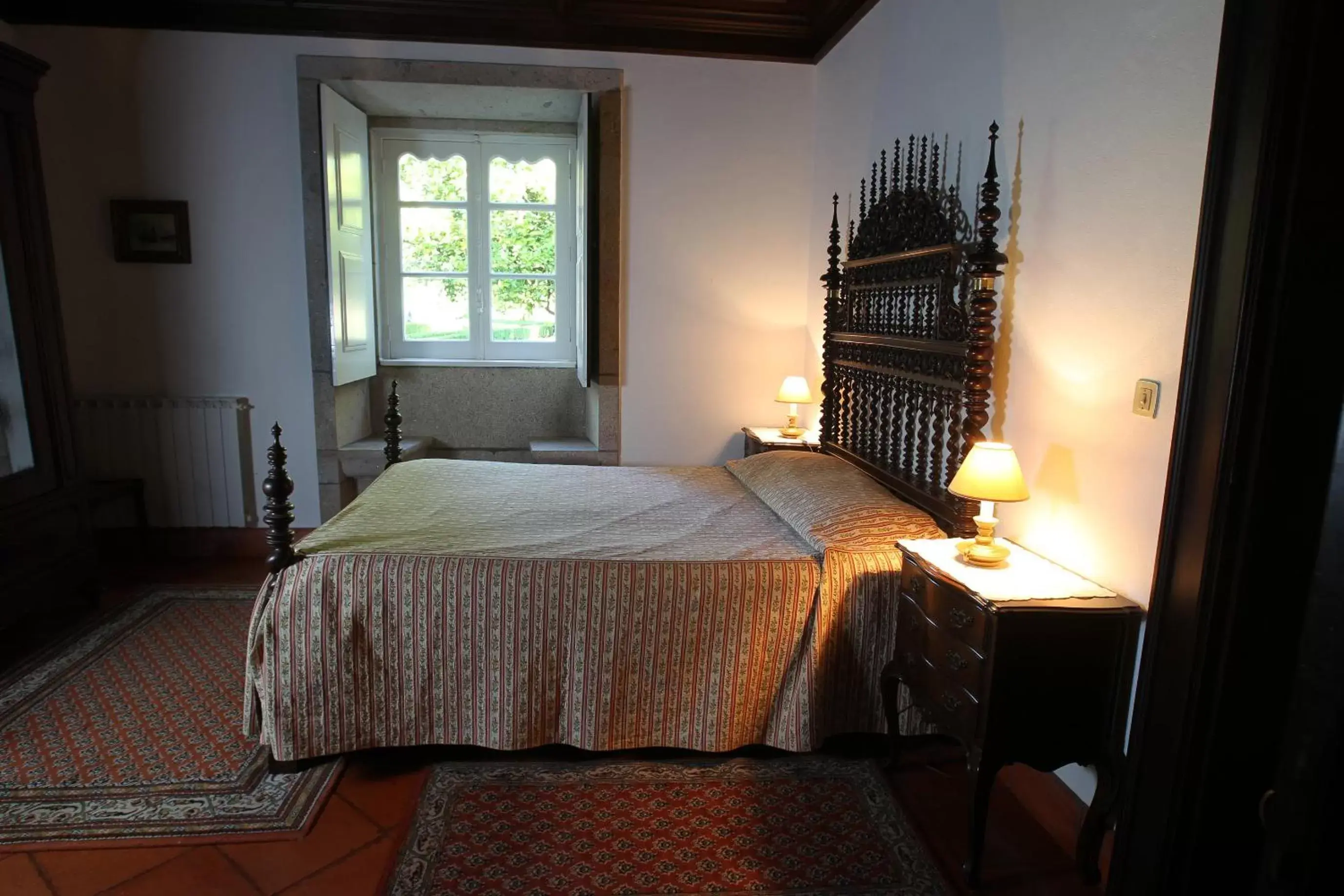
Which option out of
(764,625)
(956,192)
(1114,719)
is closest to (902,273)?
(956,192)

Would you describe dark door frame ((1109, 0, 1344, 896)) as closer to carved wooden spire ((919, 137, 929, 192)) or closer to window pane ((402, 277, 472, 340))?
carved wooden spire ((919, 137, 929, 192))

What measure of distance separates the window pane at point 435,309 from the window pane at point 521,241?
296 millimetres

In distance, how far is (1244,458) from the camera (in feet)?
4.55

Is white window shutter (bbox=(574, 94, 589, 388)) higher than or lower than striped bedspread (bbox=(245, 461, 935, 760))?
higher

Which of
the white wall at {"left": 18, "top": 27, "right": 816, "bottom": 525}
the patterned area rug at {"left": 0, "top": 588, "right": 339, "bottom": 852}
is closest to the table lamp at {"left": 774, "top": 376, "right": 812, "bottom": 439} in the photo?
the white wall at {"left": 18, "top": 27, "right": 816, "bottom": 525}

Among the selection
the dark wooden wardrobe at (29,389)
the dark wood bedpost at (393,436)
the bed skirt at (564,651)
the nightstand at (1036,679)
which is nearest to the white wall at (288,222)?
the dark wood bedpost at (393,436)

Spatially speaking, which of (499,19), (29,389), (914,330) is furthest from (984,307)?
(29,389)

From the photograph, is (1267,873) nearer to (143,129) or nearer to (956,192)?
(956,192)

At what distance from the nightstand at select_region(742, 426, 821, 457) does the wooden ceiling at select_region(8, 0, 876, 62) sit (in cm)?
200

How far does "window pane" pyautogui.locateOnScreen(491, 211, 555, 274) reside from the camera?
5.14m

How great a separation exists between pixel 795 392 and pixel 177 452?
130 inches

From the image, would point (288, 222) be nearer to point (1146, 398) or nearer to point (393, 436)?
point (393, 436)

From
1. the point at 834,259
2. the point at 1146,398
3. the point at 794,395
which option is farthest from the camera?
the point at 794,395

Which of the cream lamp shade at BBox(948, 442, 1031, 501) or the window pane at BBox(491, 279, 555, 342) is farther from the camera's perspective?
the window pane at BBox(491, 279, 555, 342)
